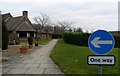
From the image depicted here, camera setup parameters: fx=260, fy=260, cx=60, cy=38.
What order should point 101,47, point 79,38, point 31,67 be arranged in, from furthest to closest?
point 79,38, point 31,67, point 101,47

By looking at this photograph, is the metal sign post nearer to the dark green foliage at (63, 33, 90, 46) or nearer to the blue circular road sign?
the blue circular road sign

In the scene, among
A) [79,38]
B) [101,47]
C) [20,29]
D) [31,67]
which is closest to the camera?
[101,47]

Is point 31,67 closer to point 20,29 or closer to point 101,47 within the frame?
point 101,47

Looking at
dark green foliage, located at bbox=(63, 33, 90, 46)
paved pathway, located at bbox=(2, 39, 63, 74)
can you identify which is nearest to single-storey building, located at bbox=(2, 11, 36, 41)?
dark green foliage, located at bbox=(63, 33, 90, 46)

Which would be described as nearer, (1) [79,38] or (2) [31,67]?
(2) [31,67]

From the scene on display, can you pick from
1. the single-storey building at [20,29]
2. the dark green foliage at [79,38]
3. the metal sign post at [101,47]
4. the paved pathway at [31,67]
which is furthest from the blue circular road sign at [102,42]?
the single-storey building at [20,29]

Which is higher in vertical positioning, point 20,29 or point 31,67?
point 20,29

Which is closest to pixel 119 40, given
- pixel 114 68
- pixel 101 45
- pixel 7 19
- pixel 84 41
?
pixel 84 41

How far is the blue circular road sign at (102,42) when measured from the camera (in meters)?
6.17

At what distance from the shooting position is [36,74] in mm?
11648

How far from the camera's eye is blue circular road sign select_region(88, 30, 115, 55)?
243 inches

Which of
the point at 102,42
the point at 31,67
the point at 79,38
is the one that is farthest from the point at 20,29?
the point at 102,42

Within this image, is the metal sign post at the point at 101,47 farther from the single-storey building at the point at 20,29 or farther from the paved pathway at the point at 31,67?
the single-storey building at the point at 20,29

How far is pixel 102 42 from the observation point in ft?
20.4
